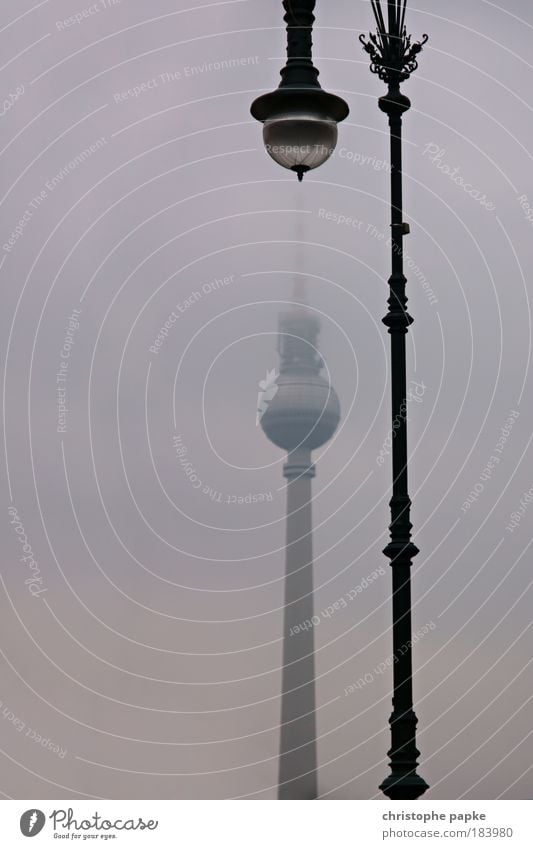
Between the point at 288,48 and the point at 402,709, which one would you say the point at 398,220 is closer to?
the point at 288,48

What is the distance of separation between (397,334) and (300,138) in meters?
2.28

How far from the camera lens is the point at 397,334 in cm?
1595

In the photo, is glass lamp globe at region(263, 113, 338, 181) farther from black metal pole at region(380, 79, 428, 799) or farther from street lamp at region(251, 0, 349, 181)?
black metal pole at region(380, 79, 428, 799)

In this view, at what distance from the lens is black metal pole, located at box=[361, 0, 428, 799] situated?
1465 centimetres

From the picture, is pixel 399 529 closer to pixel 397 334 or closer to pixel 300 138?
pixel 397 334

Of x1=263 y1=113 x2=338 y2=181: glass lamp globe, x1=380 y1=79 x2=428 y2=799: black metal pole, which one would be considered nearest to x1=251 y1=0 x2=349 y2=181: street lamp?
x1=263 y1=113 x2=338 y2=181: glass lamp globe

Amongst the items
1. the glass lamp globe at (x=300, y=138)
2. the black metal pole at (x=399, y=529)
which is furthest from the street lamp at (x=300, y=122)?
the black metal pole at (x=399, y=529)

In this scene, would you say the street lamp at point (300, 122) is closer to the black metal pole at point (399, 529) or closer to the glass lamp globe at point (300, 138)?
the glass lamp globe at point (300, 138)

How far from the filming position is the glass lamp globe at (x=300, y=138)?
15875 mm

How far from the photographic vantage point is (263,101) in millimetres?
16016

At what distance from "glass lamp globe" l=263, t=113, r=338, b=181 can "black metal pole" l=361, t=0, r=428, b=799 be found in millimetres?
895

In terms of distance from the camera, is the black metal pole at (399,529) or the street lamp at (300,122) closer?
the black metal pole at (399,529)

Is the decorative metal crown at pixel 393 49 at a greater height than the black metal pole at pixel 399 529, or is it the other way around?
the decorative metal crown at pixel 393 49

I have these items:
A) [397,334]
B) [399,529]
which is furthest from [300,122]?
[399,529]
